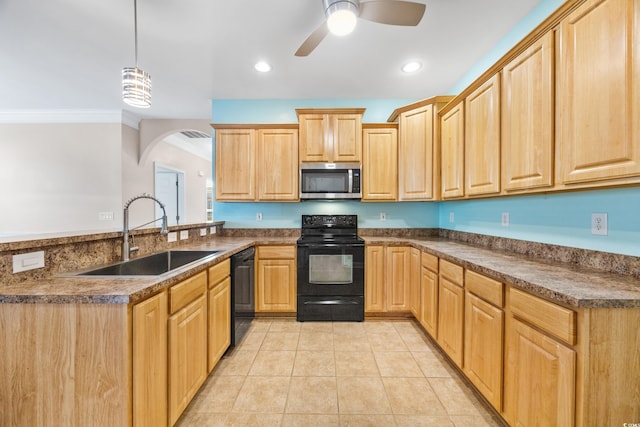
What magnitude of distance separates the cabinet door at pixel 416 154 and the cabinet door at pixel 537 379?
185 centimetres

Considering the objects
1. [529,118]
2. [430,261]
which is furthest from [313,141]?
[529,118]

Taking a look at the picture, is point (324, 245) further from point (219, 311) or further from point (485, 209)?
point (485, 209)

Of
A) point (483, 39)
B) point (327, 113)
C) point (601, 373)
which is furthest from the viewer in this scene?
point (327, 113)

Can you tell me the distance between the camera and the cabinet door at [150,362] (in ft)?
3.60

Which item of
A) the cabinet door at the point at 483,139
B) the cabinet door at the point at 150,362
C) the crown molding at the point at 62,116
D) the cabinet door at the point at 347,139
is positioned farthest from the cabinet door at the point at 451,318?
the crown molding at the point at 62,116

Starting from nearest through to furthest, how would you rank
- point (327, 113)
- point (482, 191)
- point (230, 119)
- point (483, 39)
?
point (482, 191) → point (483, 39) → point (327, 113) → point (230, 119)

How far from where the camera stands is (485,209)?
8.24ft

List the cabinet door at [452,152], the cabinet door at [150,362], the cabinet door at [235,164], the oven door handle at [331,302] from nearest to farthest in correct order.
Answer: the cabinet door at [150,362] < the cabinet door at [452,152] < the oven door handle at [331,302] < the cabinet door at [235,164]

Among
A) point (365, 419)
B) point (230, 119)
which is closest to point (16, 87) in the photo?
point (230, 119)

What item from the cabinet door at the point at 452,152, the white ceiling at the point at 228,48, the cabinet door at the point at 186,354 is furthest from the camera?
the cabinet door at the point at 452,152

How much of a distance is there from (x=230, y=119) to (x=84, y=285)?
112 inches

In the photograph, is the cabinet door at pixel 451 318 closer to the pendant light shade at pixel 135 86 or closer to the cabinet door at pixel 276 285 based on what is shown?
the cabinet door at pixel 276 285

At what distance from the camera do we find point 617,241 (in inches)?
53.8

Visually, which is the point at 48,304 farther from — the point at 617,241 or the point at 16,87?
the point at 16,87
